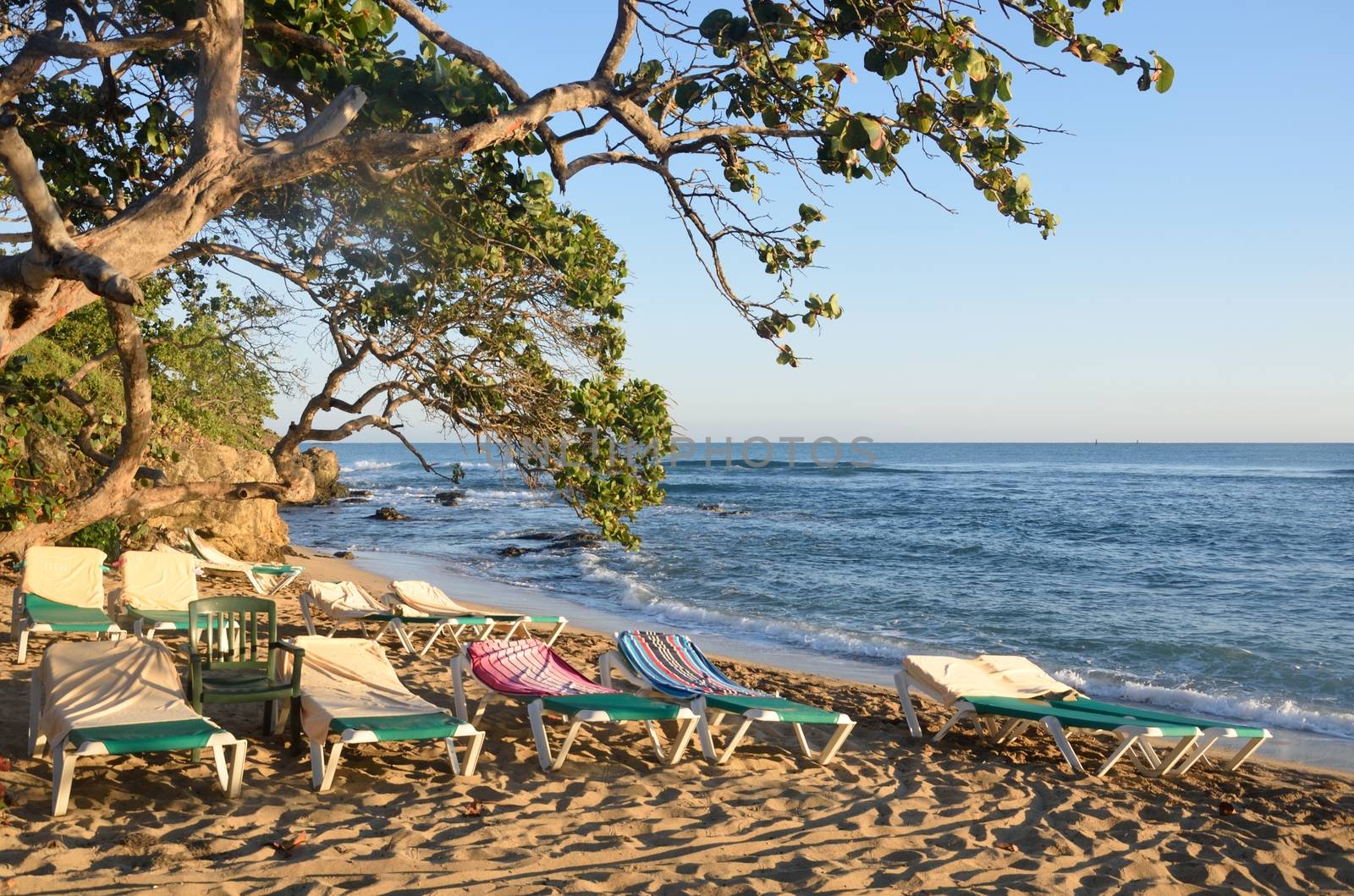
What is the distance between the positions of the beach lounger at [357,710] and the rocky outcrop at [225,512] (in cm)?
907

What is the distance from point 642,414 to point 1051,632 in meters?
10.3

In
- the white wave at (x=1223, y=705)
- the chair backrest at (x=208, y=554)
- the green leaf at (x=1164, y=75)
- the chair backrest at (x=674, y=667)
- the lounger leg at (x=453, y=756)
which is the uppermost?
the green leaf at (x=1164, y=75)

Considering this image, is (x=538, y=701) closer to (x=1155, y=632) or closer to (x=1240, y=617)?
(x=1155, y=632)

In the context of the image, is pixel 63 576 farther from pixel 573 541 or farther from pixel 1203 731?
pixel 573 541

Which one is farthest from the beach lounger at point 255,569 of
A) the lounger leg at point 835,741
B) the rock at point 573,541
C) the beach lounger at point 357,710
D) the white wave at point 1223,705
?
Result: the rock at point 573,541

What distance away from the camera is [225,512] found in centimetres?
1538

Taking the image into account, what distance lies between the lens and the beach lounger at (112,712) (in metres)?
4.49

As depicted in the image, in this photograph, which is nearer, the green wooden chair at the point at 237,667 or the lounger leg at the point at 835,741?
the green wooden chair at the point at 237,667

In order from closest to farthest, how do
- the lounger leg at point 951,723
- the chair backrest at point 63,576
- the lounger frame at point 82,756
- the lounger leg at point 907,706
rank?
the lounger frame at point 82,756 < the lounger leg at point 951,723 < the lounger leg at point 907,706 < the chair backrest at point 63,576

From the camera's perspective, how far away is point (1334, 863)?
5.27 meters

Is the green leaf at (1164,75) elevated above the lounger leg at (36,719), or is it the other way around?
the green leaf at (1164,75)

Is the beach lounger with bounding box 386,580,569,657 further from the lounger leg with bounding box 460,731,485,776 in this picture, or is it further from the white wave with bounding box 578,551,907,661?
the white wave with bounding box 578,551,907,661

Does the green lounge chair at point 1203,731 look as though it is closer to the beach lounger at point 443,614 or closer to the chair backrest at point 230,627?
the beach lounger at point 443,614

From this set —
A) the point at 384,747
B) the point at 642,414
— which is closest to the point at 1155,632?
the point at 642,414
